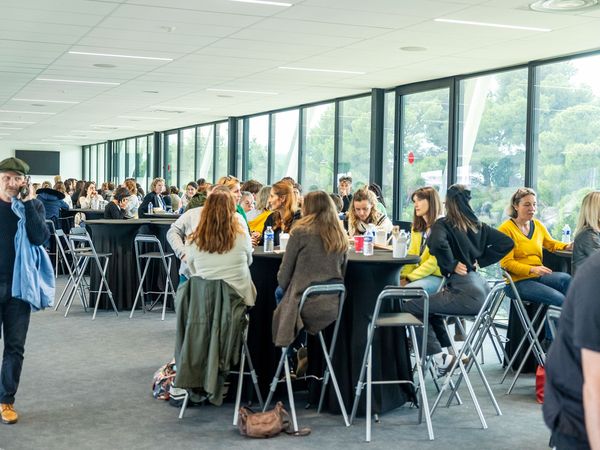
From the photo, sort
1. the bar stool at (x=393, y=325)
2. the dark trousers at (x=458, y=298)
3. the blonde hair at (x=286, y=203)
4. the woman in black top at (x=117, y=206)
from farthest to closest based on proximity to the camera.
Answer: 1. the woman in black top at (x=117, y=206)
2. the blonde hair at (x=286, y=203)
3. the dark trousers at (x=458, y=298)
4. the bar stool at (x=393, y=325)

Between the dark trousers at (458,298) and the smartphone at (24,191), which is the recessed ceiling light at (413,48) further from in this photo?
the smartphone at (24,191)

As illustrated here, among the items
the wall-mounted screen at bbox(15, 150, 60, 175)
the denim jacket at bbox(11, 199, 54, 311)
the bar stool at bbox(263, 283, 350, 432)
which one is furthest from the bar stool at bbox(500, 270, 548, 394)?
the wall-mounted screen at bbox(15, 150, 60, 175)

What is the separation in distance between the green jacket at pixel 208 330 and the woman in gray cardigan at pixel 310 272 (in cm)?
27

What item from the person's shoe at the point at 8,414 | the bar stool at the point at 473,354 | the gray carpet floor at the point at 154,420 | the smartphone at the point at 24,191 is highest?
the smartphone at the point at 24,191

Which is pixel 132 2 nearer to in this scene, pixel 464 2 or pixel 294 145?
pixel 464 2

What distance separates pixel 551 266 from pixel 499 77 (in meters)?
4.11

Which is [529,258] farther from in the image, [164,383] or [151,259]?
[151,259]

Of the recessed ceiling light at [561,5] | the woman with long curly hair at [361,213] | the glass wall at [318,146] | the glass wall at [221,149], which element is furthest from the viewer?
the glass wall at [221,149]

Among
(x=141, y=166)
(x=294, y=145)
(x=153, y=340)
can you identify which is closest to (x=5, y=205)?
(x=153, y=340)

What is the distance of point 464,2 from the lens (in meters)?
6.48

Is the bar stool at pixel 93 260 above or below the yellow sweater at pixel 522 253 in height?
below

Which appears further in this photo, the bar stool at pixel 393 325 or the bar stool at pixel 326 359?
the bar stool at pixel 326 359

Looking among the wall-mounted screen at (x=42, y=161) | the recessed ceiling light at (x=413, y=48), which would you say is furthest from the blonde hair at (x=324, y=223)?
the wall-mounted screen at (x=42, y=161)

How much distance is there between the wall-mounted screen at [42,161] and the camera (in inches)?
1270
